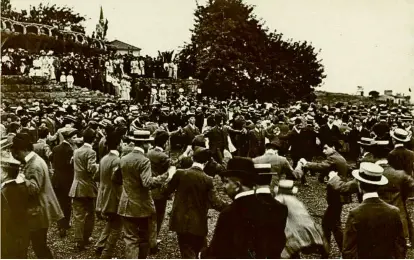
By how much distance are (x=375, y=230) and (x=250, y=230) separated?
0.96 meters

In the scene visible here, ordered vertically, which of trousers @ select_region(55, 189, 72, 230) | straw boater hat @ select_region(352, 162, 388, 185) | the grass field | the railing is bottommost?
the grass field

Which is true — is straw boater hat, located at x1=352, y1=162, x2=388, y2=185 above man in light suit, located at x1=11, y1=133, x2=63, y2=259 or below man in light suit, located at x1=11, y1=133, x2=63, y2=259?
above

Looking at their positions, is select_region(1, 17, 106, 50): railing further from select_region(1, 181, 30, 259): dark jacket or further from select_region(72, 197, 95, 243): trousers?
select_region(1, 181, 30, 259): dark jacket

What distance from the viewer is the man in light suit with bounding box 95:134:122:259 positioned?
665cm

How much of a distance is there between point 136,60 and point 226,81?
502cm

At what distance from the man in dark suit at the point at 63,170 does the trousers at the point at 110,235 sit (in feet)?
3.81

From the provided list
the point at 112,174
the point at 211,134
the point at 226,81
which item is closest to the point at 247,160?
the point at 112,174

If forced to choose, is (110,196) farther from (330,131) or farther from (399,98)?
(399,98)

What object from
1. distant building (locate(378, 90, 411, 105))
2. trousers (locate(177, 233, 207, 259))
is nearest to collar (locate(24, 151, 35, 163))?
trousers (locate(177, 233, 207, 259))

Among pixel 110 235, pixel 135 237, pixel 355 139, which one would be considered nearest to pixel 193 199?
pixel 135 237

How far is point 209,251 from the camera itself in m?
4.08

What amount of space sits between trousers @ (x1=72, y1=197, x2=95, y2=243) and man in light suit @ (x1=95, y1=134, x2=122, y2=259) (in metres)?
0.44

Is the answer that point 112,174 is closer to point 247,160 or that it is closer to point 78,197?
point 78,197

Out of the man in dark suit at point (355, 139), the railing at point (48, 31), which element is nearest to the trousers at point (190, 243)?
the man in dark suit at point (355, 139)
